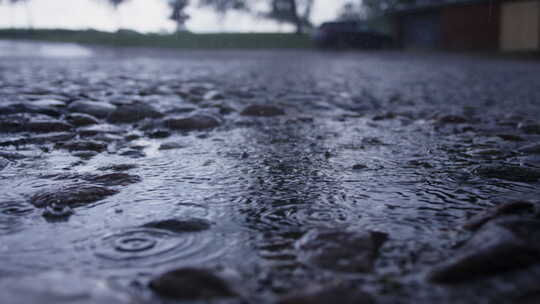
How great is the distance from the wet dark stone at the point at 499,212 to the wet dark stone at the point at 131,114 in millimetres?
2403

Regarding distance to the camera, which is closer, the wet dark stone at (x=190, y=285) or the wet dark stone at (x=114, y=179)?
the wet dark stone at (x=190, y=285)

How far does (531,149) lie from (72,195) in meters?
1.96

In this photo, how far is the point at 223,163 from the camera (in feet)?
7.21

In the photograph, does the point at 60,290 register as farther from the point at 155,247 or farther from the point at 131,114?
the point at 131,114

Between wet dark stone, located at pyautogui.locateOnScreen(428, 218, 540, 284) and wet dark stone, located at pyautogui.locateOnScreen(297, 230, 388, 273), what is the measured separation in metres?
0.15

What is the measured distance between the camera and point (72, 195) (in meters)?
1.61

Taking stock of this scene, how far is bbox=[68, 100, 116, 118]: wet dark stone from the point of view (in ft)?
11.3

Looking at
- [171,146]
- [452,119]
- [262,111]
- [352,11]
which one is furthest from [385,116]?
[352,11]

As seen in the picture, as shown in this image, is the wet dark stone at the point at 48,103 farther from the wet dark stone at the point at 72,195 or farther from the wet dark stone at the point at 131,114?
the wet dark stone at the point at 72,195

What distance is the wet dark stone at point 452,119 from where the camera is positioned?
10.9ft

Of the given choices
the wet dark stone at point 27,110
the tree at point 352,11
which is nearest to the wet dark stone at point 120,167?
the wet dark stone at point 27,110

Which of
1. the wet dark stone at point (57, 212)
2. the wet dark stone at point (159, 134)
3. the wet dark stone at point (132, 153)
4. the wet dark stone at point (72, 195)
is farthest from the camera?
the wet dark stone at point (159, 134)

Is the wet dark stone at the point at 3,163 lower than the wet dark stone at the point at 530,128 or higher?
higher

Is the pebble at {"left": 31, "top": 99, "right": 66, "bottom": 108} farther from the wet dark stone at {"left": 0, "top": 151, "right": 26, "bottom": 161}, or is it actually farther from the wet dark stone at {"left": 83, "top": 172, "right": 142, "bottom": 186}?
the wet dark stone at {"left": 83, "top": 172, "right": 142, "bottom": 186}
